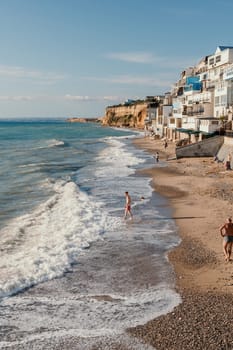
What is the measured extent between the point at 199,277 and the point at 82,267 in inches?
158

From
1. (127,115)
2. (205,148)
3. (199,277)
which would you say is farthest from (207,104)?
(127,115)

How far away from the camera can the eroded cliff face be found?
155 metres

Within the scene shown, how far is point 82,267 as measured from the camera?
49.3ft

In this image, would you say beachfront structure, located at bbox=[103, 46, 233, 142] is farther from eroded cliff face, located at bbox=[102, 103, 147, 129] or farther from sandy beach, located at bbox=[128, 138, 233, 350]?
eroded cliff face, located at bbox=[102, 103, 147, 129]

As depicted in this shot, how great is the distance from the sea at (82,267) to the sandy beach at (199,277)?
402 mm

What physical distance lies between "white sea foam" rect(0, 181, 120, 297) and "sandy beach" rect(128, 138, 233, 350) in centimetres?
381

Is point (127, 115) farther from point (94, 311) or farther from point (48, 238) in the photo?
point (94, 311)

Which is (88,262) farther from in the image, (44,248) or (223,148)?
(223,148)

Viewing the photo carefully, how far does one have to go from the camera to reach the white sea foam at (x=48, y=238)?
561 inches

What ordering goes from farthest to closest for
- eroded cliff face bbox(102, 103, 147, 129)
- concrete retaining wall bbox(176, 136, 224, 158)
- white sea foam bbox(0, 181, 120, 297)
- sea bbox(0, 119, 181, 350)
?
1. eroded cliff face bbox(102, 103, 147, 129)
2. concrete retaining wall bbox(176, 136, 224, 158)
3. white sea foam bbox(0, 181, 120, 297)
4. sea bbox(0, 119, 181, 350)

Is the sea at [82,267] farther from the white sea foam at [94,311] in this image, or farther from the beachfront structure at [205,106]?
the beachfront structure at [205,106]

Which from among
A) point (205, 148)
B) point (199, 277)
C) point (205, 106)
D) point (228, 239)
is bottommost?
point (199, 277)

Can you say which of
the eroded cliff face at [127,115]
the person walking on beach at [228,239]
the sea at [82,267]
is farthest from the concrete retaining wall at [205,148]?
the eroded cliff face at [127,115]

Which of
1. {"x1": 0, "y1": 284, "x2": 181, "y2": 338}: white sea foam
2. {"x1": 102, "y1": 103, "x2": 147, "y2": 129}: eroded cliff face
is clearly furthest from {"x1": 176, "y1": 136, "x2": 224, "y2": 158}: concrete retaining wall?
{"x1": 102, "y1": 103, "x2": 147, "y2": 129}: eroded cliff face
